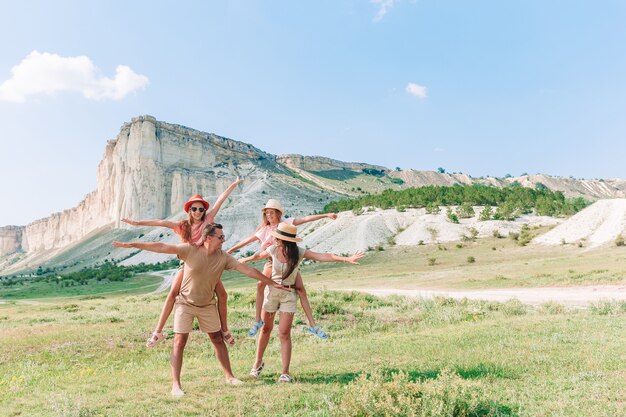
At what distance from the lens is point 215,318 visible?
686cm

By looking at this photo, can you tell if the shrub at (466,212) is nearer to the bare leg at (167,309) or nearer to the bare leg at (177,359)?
the bare leg at (167,309)

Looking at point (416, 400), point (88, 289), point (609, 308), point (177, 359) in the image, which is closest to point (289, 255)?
point (177, 359)

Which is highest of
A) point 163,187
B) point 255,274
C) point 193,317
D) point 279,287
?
point 163,187

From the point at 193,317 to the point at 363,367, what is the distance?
9.98ft

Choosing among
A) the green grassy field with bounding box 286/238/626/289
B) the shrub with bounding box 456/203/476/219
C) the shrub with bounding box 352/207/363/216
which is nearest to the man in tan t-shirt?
the green grassy field with bounding box 286/238/626/289

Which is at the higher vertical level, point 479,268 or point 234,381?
point 234,381

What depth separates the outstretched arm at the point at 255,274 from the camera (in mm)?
6652

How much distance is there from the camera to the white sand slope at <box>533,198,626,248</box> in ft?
159

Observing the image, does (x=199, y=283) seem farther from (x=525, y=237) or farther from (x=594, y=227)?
(x=594, y=227)

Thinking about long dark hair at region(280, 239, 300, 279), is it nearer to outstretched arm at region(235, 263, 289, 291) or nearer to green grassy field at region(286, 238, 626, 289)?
outstretched arm at region(235, 263, 289, 291)

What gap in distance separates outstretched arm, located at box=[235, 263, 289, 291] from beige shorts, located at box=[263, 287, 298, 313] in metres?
0.13

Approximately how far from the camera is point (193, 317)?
680 cm

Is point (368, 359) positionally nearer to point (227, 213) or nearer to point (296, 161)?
point (227, 213)

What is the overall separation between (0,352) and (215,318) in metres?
7.90
